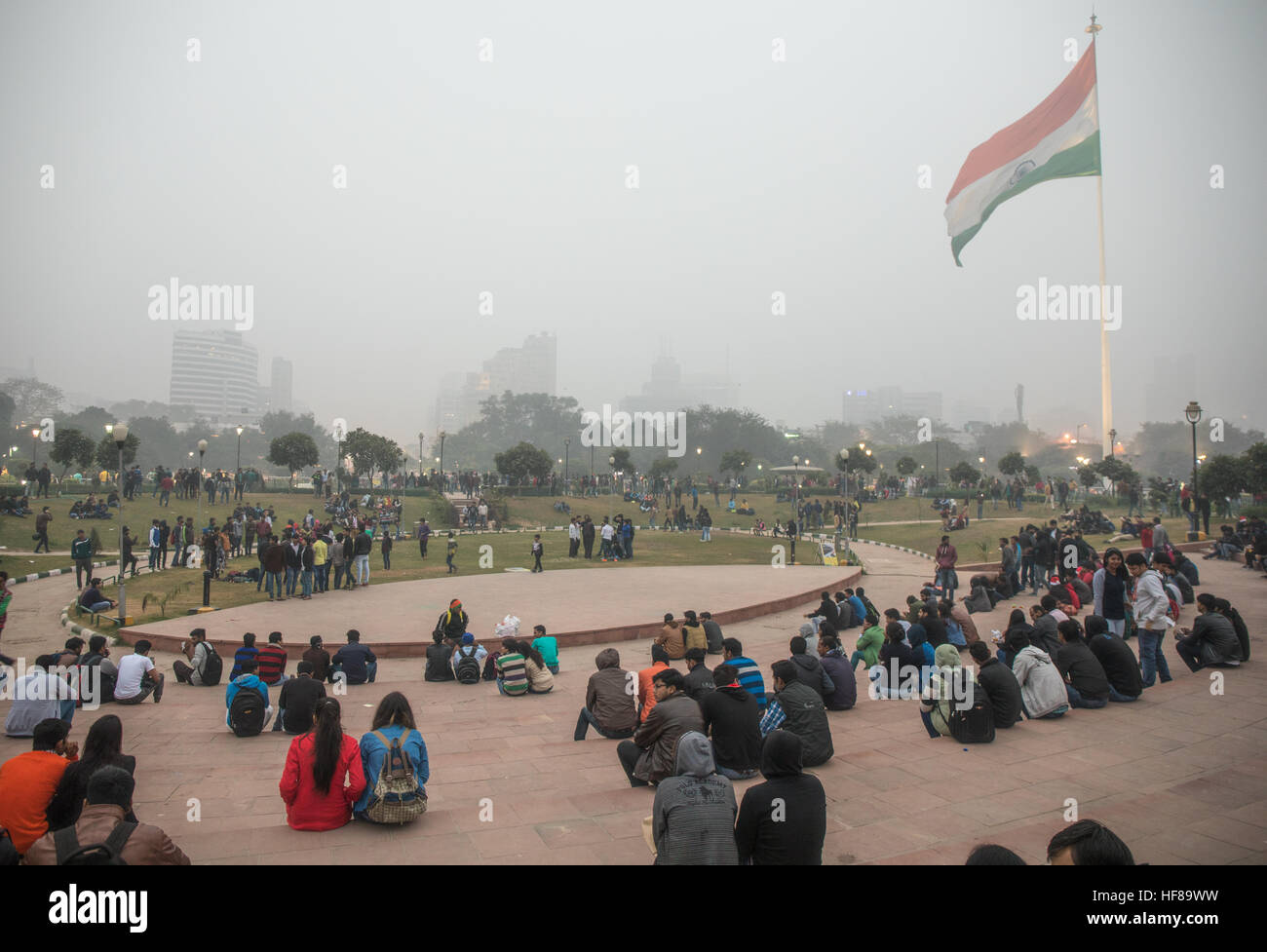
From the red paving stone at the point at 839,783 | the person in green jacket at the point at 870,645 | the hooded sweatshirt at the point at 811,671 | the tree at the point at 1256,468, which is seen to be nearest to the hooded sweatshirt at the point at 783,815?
the red paving stone at the point at 839,783

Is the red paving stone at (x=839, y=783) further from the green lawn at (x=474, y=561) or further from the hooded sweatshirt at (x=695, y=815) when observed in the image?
the green lawn at (x=474, y=561)

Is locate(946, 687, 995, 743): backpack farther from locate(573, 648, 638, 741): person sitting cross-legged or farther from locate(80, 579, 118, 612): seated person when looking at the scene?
locate(80, 579, 118, 612): seated person

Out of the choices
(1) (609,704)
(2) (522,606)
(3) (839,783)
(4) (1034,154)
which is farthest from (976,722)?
(4) (1034,154)

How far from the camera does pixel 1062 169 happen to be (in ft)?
93.6

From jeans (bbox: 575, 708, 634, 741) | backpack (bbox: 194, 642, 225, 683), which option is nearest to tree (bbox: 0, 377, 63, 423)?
backpack (bbox: 194, 642, 225, 683)

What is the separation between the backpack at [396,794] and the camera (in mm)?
4938

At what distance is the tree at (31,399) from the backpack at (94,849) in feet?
333

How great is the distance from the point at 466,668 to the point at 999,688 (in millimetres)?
6943

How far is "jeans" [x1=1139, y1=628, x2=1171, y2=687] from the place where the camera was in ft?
28.5

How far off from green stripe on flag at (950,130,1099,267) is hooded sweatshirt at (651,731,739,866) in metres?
29.2

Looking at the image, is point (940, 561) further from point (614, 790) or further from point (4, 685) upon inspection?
point (4, 685)

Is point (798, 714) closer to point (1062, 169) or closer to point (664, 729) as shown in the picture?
point (664, 729)

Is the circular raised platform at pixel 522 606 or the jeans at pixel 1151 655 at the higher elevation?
the jeans at pixel 1151 655
